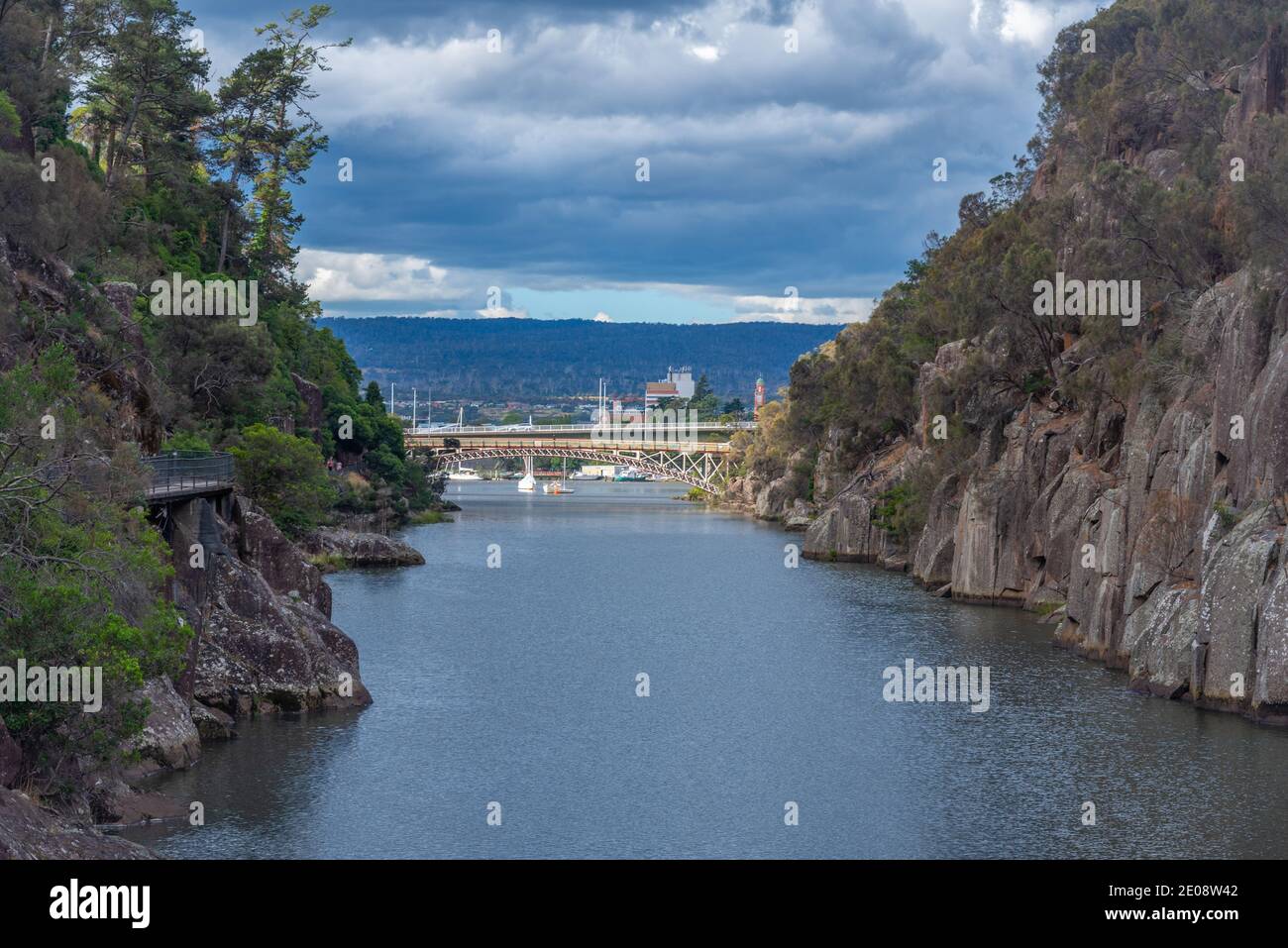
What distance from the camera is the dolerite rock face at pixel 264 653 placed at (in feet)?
148

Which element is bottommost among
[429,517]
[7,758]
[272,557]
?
[429,517]

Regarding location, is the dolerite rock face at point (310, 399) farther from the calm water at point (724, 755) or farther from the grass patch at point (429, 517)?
the calm water at point (724, 755)

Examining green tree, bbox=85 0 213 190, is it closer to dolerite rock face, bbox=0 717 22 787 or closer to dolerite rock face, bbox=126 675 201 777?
dolerite rock face, bbox=126 675 201 777

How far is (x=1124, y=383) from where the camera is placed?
63.7 metres

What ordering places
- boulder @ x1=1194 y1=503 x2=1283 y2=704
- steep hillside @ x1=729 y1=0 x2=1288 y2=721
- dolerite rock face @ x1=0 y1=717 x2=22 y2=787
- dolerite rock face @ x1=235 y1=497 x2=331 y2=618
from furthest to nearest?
dolerite rock face @ x1=235 y1=497 x2=331 y2=618 < steep hillside @ x1=729 y1=0 x2=1288 y2=721 < boulder @ x1=1194 y1=503 x2=1283 y2=704 < dolerite rock face @ x1=0 y1=717 x2=22 y2=787

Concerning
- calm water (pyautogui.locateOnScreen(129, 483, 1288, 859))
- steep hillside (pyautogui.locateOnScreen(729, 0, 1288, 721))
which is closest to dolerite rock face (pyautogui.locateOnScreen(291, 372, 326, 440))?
calm water (pyautogui.locateOnScreen(129, 483, 1288, 859))

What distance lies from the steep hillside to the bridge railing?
3234 centimetres

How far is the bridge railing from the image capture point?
4959cm

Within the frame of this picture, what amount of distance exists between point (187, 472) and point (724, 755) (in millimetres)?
22067

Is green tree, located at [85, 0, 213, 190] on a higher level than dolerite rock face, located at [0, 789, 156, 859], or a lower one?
higher

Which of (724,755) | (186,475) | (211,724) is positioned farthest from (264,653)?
(724,755)

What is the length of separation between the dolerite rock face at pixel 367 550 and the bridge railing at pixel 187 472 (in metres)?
38.4

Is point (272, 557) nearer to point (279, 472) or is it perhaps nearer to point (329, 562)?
point (279, 472)
